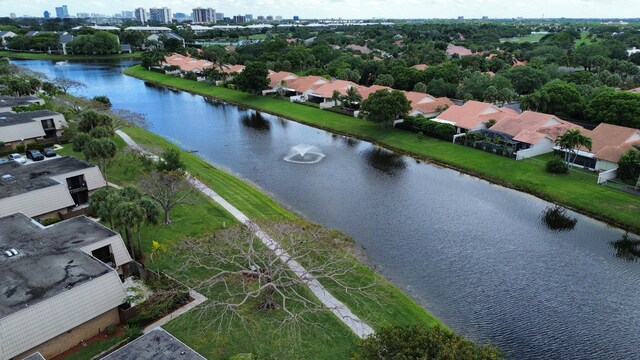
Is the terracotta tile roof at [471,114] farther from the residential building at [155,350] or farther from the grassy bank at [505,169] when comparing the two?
the residential building at [155,350]

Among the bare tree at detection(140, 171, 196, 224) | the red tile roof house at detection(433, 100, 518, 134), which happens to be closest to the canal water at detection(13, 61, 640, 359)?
the bare tree at detection(140, 171, 196, 224)

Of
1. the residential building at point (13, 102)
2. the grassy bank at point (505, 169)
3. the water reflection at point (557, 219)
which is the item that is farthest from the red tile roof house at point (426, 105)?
the residential building at point (13, 102)

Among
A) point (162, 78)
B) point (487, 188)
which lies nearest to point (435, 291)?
point (487, 188)

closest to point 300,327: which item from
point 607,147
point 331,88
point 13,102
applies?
point 607,147

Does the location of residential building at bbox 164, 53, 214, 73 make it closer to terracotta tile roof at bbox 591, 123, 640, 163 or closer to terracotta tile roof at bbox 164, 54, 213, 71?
terracotta tile roof at bbox 164, 54, 213, 71

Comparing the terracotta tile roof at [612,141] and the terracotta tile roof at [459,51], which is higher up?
the terracotta tile roof at [459,51]

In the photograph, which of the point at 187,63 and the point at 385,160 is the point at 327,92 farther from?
the point at 187,63
